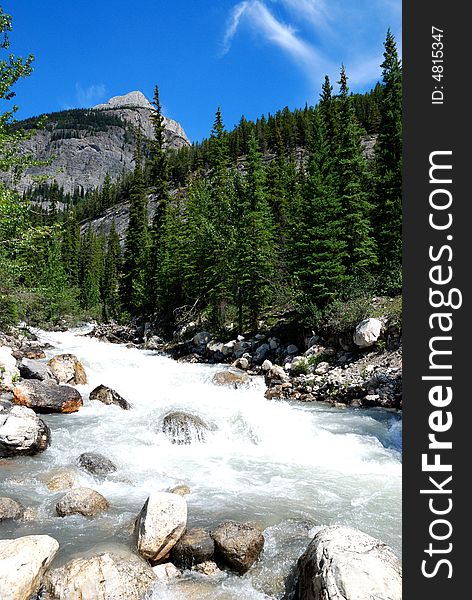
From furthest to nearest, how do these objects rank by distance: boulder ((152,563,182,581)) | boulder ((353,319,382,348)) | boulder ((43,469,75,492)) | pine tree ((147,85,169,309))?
pine tree ((147,85,169,309)) < boulder ((353,319,382,348)) < boulder ((43,469,75,492)) < boulder ((152,563,182,581))

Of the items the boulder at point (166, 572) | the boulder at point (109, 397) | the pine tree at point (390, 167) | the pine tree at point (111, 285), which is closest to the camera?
the boulder at point (166, 572)

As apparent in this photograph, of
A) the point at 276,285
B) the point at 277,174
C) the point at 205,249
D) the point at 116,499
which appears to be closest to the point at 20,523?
the point at 116,499

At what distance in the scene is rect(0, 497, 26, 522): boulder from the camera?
22.3 feet

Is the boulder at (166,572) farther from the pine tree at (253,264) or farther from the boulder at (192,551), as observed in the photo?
the pine tree at (253,264)

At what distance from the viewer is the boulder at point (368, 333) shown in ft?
55.9

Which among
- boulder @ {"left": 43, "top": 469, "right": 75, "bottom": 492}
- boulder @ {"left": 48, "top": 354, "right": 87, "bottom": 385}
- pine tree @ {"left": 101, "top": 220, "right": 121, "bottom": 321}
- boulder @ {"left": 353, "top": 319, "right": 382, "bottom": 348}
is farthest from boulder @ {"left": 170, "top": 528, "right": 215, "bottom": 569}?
pine tree @ {"left": 101, "top": 220, "right": 121, "bottom": 321}

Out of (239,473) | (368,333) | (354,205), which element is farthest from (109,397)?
(354,205)

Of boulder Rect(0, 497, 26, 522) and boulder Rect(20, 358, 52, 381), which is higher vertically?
boulder Rect(20, 358, 52, 381)

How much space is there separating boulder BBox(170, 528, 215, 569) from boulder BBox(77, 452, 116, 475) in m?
3.64

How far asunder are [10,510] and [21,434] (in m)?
2.93

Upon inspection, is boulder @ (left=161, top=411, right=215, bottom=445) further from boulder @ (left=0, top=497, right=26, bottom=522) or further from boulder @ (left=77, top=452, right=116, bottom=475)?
boulder @ (left=0, top=497, right=26, bottom=522)

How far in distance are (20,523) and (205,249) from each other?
84.3 feet

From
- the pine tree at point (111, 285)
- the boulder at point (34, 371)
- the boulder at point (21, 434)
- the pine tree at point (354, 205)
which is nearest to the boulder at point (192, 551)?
the boulder at point (21, 434)

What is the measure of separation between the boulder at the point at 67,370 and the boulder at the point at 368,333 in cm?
1212
